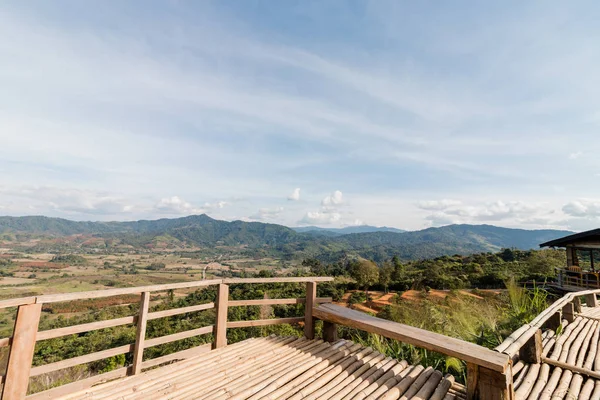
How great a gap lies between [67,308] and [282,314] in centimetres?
5413

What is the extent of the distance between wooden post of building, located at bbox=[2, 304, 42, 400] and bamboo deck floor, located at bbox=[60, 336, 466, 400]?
1.07 ft

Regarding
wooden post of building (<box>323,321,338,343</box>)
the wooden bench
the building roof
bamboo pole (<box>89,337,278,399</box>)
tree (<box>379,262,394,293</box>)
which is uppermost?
the building roof

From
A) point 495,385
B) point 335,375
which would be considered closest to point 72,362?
point 335,375

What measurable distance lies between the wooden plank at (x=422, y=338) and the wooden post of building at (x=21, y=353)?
111 inches

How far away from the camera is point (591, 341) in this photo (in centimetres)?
437

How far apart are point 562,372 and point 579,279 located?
10.8 m

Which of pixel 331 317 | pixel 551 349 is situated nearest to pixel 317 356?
pixel 331 317

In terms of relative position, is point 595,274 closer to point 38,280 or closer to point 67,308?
point 67,308

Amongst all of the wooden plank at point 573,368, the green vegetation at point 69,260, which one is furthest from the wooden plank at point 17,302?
the green vegetation at point 69,260

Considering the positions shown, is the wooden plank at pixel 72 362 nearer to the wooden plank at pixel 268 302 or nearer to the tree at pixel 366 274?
the wooden plank at pixel 268 302

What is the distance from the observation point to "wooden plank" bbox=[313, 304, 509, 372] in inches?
91.3

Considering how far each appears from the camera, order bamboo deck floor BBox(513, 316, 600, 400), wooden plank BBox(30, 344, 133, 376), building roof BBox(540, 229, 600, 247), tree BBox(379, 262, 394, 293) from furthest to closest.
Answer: tree BBox(379, 262, 394, 293) → building roof BBox(540, 229, 600, 247) → bamboo deck floor BBox(513, 316, 600, 400) → wooden plank BBox(30, 344, 133, 376)

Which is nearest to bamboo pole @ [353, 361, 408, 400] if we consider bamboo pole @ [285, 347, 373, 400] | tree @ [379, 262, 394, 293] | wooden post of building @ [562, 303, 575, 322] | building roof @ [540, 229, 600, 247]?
bamboo pole @ [285, 347, 373, 400]

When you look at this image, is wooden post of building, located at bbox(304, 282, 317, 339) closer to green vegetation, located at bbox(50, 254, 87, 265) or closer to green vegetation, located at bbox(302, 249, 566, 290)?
green vegetation, located at bbox(302, 249, 566, 290)
